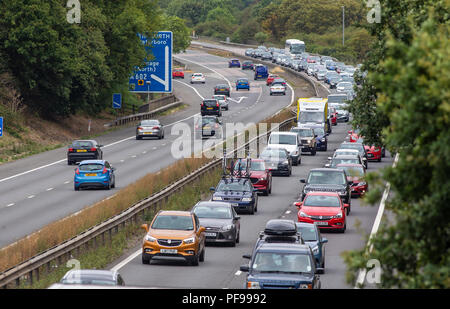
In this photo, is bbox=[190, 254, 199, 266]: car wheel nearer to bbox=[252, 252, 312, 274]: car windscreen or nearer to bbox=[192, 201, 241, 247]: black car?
bbox=[192, 201, 241, 247]: black car

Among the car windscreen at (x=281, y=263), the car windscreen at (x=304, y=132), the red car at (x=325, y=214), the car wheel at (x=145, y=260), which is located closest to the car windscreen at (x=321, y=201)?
the red car at (x=325, y=214)

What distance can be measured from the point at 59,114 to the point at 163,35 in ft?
28.8

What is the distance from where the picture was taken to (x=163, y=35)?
6788 cm

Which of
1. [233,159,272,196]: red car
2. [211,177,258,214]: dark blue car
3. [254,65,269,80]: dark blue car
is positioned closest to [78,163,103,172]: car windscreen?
[233,159,272,196]: red car

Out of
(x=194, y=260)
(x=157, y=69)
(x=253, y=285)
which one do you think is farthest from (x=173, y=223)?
(x=157, y=69)

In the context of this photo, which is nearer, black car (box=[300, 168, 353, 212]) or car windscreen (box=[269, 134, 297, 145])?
black car (box=[300, 168, 353, 212])

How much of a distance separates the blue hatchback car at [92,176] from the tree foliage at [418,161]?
93.2 ft

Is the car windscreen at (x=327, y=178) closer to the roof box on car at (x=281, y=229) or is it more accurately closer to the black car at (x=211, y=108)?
the roof box on car at (x=281, y=229)

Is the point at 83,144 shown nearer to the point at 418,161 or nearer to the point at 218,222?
the point at 218,222

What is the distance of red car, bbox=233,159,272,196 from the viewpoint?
141ft

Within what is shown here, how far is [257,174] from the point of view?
141 feet

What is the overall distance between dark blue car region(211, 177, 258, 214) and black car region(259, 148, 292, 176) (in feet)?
35.7
